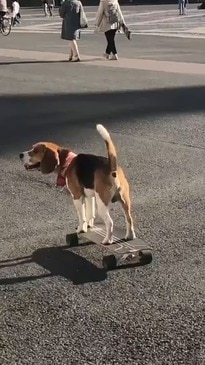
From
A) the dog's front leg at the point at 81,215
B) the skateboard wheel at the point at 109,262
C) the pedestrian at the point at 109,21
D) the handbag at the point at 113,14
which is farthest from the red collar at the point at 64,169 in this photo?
the handbag at the point at 113,14

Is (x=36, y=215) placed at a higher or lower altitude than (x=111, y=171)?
lower

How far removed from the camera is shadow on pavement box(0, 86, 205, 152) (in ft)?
33.7

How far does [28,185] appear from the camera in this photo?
7586 millimetres

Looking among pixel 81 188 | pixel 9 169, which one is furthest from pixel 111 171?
pixel 9 169

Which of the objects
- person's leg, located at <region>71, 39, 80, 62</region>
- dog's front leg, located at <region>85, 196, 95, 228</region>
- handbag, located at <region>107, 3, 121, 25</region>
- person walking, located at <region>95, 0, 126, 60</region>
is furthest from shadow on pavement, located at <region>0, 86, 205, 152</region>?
handbag, located at <region>107, 3, 121, 25</region>

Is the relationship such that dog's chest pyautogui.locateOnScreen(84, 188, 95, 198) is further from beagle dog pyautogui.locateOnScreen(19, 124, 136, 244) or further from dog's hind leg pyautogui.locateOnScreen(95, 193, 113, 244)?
dog's hind leg pyautogui.locateOnScreen(95, 193, 113, 244)

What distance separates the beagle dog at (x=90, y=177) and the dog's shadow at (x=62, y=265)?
0.23m

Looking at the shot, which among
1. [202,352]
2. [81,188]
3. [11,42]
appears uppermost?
[81,188]

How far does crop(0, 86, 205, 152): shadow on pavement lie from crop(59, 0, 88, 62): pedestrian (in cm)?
587

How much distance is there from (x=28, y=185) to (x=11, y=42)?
20355 mm

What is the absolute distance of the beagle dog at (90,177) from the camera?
5109 millimetres

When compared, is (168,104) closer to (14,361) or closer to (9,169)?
(9,169)

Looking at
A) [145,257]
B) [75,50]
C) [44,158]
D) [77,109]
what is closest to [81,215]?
[44,158]

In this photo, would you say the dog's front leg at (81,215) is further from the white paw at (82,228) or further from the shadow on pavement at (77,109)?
the shadow on pavement at (77,109)
